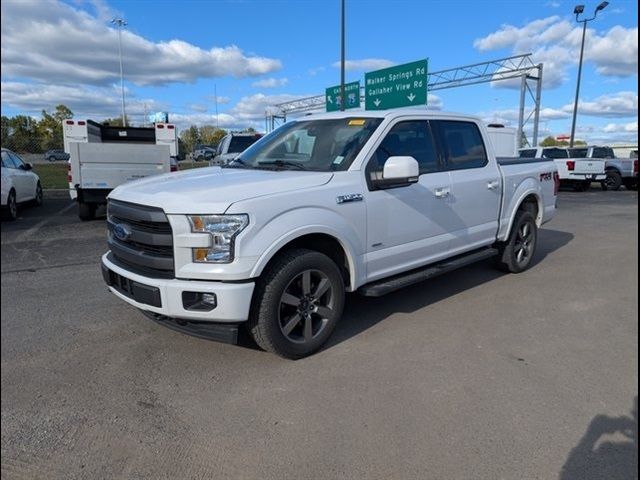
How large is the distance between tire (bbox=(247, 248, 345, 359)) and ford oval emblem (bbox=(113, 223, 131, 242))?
1056 mm

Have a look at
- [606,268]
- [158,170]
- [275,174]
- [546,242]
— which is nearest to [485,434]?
[275,174]

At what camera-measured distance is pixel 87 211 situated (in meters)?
10.2

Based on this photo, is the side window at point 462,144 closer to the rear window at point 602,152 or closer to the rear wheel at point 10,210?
the rear wheel at point 10,210

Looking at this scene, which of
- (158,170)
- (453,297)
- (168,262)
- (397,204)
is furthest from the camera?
(158,170)

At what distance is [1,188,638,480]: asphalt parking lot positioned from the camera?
2.62m

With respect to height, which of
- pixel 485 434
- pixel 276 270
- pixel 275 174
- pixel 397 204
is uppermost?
pixel 275 174

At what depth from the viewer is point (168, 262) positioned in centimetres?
347

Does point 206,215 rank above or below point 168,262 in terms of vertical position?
above

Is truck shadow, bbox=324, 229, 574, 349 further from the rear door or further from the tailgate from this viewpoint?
the tailgate

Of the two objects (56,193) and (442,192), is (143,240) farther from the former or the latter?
(56,193)

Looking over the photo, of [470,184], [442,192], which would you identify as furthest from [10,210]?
[470,184]

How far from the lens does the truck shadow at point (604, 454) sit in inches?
102

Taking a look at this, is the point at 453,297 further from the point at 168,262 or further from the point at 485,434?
the point at 168,262

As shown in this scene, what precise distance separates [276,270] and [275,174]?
90 centimetres
